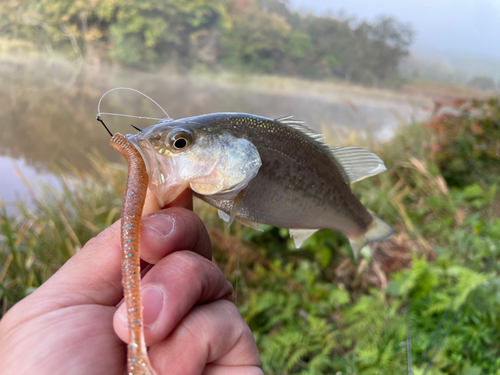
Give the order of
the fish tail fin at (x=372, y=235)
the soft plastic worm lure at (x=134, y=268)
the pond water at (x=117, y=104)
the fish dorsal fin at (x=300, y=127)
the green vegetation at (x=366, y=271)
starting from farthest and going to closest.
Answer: the pond water at (x=117, y=104) → the green vegetation at (x=366, y=271) → the fish tail fin at (x=372, y=235) → the fish dorsal fin at (x=300, y=127) → the soft plastic worm lure at (x=134, y=268)

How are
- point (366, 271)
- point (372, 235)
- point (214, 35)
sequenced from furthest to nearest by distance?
point (214, 35)
point (366, 271)
point (372, 235)

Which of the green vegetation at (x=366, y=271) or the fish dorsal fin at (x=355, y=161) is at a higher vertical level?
the fish dorsal fin at (x=355, y=161)

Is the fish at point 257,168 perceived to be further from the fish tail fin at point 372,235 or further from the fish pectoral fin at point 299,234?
the fish tail fin at point 372,235

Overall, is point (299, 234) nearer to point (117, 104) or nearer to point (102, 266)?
point (102, 266)

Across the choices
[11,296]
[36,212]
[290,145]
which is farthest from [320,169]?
[36,212]

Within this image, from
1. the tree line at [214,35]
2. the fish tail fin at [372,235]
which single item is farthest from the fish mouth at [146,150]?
the tree line at [214,35]

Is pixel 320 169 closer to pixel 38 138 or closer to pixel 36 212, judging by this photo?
pixel 36 212

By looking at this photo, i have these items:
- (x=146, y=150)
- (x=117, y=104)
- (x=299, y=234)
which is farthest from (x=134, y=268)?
(x=117, y=104)
